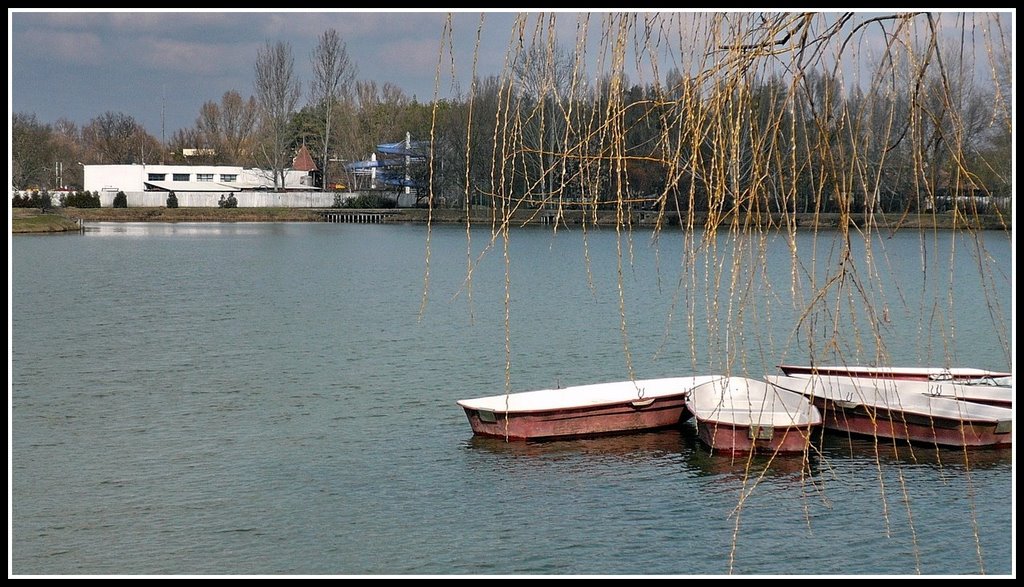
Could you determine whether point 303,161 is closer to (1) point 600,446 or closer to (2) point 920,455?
(1) point 600,446

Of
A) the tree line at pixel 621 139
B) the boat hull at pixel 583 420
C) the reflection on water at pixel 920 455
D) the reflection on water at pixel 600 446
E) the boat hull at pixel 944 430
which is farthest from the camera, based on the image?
the boat hull at pixel 583 420

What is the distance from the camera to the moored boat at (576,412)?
13242 millimetres

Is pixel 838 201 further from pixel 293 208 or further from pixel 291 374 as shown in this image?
pixel 293 208

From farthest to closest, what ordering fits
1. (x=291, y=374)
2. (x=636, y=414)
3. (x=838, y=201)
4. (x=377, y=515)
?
(x=291, y=374) → (x=636, y=414) → (x=377, y=515) → (x=838, y=201)

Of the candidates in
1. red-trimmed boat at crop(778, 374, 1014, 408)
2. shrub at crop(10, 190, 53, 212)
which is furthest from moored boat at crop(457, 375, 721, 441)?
shrub at crop(10, 190, 53, 212)

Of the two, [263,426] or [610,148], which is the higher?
[610,148]

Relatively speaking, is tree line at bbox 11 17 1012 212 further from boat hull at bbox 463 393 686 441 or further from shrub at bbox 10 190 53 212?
boat hull at bbox 463 393 686 441

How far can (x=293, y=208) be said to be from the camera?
Answer: 90.0 m

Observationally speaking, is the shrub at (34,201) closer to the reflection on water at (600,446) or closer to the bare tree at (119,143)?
the bare tree at (119,143)

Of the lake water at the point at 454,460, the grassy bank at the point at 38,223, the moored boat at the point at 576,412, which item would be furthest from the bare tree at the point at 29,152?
the moored boat at the point at 576,412

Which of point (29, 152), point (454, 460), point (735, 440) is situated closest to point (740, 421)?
point (735, 440)

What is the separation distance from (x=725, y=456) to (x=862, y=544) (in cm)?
312

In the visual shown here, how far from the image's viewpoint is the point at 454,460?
12.4 metres

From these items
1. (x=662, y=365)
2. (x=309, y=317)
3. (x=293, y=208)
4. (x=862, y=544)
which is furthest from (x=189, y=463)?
(x=293, y=208)
